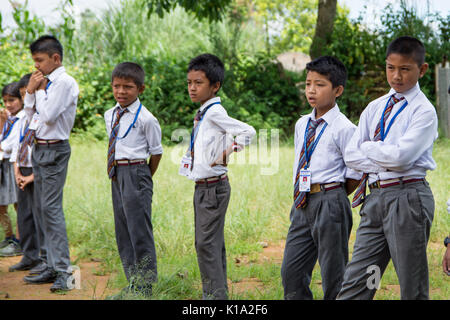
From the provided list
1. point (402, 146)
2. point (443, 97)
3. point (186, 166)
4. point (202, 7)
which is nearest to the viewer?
point (402, 146)

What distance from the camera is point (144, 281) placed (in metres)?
4.00

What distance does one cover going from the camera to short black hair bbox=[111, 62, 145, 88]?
4105 millimetres

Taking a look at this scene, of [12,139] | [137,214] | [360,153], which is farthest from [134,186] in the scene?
[12,139]

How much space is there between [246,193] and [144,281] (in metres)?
2.99

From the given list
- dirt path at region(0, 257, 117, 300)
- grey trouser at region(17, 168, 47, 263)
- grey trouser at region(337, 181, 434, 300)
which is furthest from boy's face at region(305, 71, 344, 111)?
grey trouser at region(17, 168, 47, 263)

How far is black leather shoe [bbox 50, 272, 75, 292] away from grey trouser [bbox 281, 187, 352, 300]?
1.94 meters

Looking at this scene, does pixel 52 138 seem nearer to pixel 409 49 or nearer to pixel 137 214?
pixel 137 214

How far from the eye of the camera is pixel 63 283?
14.6 feet

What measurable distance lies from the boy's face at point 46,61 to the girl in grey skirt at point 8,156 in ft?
4.20

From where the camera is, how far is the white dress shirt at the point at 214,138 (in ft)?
12.0

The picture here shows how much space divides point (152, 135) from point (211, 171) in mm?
669

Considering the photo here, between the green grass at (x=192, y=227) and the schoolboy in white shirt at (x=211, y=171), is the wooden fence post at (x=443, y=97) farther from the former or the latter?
the schoolboy in white shirt at (x=211, y=171)

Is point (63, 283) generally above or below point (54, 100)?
below
